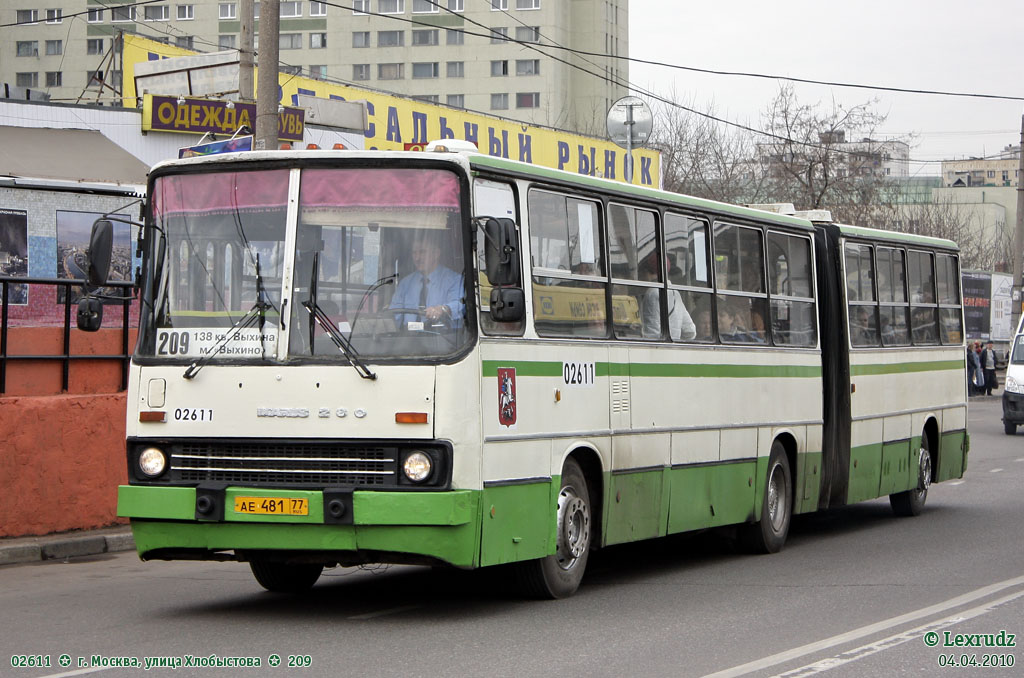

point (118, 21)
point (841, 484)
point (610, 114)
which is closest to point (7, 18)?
point (118, 21)

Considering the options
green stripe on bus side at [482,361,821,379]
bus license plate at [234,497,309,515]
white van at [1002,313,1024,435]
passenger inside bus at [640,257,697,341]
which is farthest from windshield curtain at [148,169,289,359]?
white van at [1002,313,1024,435]

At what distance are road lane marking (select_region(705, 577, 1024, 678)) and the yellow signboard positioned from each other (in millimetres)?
16238

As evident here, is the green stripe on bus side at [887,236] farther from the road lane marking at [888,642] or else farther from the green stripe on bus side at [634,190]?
the road lane marking at [888,642]

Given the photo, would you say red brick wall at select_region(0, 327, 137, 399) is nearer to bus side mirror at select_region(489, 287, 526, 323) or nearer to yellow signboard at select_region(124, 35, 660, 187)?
bus side mirror at select_region(489, 287, 526, 323)

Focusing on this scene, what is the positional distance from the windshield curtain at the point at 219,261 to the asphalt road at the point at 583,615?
5.73 feet

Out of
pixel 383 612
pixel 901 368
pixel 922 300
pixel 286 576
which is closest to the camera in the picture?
pixel 383 612

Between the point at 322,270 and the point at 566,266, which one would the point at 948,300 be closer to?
the point at 566,266

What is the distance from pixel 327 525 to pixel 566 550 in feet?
A: 6.43

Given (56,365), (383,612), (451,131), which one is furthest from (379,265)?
(451,131)

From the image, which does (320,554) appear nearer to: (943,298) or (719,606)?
(719,606)

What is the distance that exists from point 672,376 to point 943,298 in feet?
23.4

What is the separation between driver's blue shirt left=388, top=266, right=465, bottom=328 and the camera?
8.81 metres

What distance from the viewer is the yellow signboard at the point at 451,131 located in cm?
2719

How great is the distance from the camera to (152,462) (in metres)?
9.10
